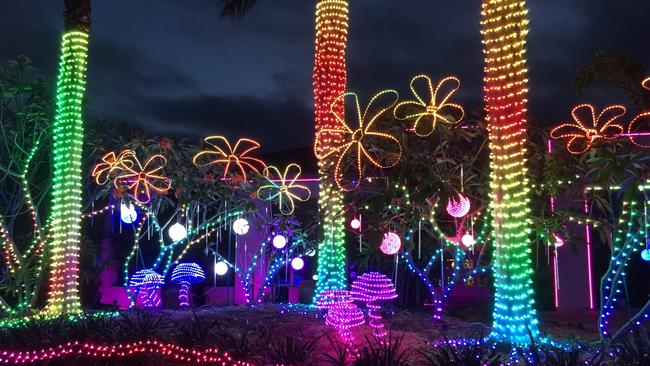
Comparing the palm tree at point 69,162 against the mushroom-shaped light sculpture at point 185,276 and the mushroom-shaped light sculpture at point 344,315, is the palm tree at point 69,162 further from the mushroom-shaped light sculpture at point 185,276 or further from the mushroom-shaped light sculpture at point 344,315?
the mushroom-shaped light sculpture at point 344,315

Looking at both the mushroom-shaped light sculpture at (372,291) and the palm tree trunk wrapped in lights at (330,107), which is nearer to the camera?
the mushroom-shaped light sculpture at (372,291)

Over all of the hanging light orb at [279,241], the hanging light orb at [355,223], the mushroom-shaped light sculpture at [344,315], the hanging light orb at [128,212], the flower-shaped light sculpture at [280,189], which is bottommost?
the mushroom-shaped light sculpture at [344,315]

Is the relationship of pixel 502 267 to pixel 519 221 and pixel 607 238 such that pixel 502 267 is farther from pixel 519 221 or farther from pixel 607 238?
pixel 607 238

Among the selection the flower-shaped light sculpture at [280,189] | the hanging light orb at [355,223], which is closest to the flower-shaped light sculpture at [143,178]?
the flower-shaped light sculpture at [280,189]

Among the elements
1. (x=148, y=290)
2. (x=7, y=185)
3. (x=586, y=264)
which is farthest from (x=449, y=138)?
(x=7, y=185)

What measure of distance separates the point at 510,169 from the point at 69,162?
772 cm

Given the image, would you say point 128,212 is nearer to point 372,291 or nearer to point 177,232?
point 177,232

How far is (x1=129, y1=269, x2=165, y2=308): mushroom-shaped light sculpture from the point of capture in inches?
508

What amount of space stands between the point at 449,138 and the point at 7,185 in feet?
35.7

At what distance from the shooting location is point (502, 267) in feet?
24.7

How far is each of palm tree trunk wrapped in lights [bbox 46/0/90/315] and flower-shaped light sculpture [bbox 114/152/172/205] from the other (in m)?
1.37

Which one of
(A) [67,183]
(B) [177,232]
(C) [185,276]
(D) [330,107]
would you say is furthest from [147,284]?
(D) [330,107]

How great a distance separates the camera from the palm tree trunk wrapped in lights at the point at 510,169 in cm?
738

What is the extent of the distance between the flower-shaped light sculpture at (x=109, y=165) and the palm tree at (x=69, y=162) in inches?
40.4
